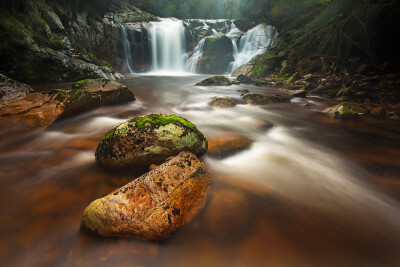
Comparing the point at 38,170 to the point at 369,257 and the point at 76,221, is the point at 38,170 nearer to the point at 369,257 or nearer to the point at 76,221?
the point at 76,221

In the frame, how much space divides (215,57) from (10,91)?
1877cm

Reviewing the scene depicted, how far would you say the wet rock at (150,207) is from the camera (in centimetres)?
156

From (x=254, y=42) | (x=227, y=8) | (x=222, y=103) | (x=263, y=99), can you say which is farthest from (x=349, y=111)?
(x=227, y=8)

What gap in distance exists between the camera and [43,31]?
10805 mm

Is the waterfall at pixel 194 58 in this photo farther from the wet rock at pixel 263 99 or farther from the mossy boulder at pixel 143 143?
the mossy boulder at pixel 143 143

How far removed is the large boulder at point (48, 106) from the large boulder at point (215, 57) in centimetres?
1652

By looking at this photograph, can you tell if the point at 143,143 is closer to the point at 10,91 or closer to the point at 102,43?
the point at 10,91

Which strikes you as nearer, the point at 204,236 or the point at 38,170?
the point at 204,236

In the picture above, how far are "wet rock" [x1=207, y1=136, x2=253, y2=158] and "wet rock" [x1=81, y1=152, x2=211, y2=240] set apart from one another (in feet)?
3.68

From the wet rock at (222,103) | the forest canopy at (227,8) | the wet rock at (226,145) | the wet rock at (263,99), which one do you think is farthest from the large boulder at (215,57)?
the wet rock at (226,145)

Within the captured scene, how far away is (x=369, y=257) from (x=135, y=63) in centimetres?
2426

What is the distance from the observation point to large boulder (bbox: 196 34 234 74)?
20.6 m

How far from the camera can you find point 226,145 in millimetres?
3449

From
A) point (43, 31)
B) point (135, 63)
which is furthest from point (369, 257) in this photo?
point (135, 63)
